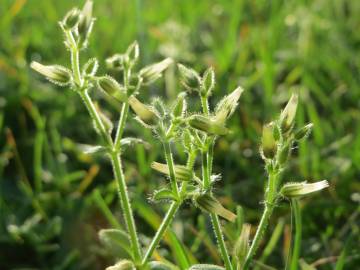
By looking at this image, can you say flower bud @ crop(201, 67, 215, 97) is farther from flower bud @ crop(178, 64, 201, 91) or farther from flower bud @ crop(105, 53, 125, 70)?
flower bud @ crop(105, 53, 125, 70)

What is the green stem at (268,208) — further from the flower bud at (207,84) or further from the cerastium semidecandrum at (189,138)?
the flower bud at (207,84)

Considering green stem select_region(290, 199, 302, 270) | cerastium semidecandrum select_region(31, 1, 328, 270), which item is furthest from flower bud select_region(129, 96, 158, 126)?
green stem select_region(290, 199, 302, 270)

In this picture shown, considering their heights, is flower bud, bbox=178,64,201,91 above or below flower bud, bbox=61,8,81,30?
below

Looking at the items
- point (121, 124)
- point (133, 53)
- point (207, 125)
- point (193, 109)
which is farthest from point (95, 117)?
point (193, 109)

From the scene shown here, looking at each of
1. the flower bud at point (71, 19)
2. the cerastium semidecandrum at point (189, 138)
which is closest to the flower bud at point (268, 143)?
the cerastium semidecandrum at point (189, 138)

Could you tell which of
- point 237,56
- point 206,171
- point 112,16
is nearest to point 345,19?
point 237,56

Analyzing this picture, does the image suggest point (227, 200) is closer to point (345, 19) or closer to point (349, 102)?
point (349, 102)
